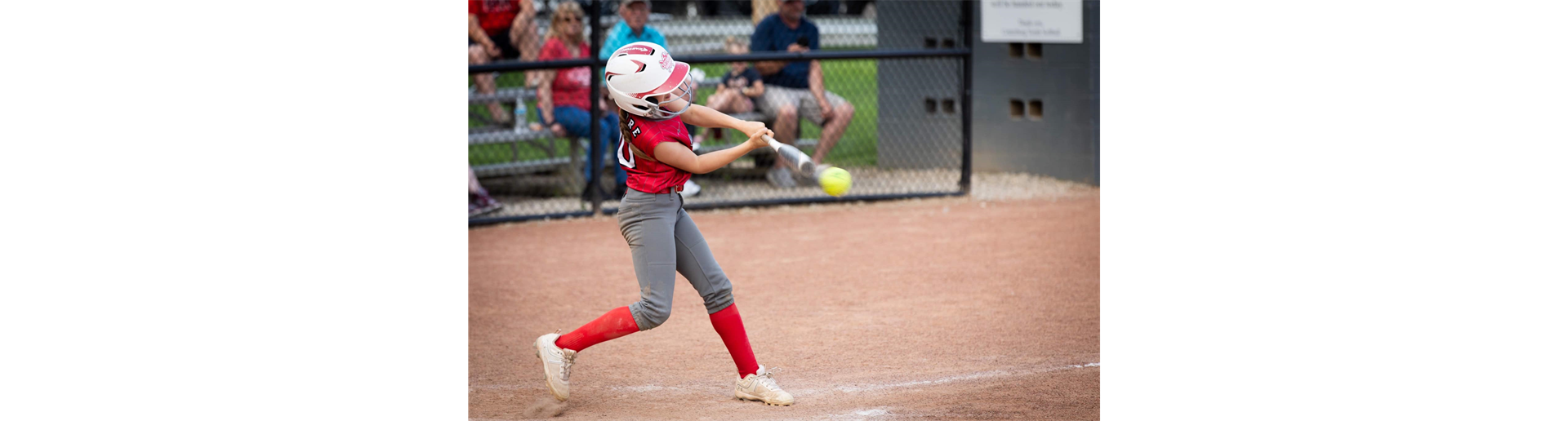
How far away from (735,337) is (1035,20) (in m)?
6.32

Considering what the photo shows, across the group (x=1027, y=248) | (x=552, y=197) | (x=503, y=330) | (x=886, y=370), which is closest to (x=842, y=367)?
(x=886, y=370)

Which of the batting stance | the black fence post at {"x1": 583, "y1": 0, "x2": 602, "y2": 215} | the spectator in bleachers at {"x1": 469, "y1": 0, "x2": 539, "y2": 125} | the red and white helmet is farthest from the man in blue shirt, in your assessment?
the red and white helmet

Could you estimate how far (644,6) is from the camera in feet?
30.0

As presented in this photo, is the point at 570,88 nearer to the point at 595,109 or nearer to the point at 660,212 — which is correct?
the point at 595,109

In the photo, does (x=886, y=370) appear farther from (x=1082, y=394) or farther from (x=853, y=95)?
(x=853, y=95)

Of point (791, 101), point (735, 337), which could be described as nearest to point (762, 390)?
point (735, 337)

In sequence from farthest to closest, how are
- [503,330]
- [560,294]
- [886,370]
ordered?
[560,294] → [503,330] → [886,370]

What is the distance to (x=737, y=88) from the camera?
9961 millimetres

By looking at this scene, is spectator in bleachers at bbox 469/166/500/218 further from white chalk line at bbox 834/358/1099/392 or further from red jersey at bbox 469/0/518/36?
white chalk line at bbox 834/358/1099/392

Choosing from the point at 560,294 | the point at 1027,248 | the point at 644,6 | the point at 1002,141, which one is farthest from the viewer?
the point at 1002,141

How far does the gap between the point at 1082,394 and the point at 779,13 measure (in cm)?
586

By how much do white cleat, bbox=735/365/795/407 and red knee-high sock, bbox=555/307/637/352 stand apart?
0.44 m

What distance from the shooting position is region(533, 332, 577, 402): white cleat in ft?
14.6
